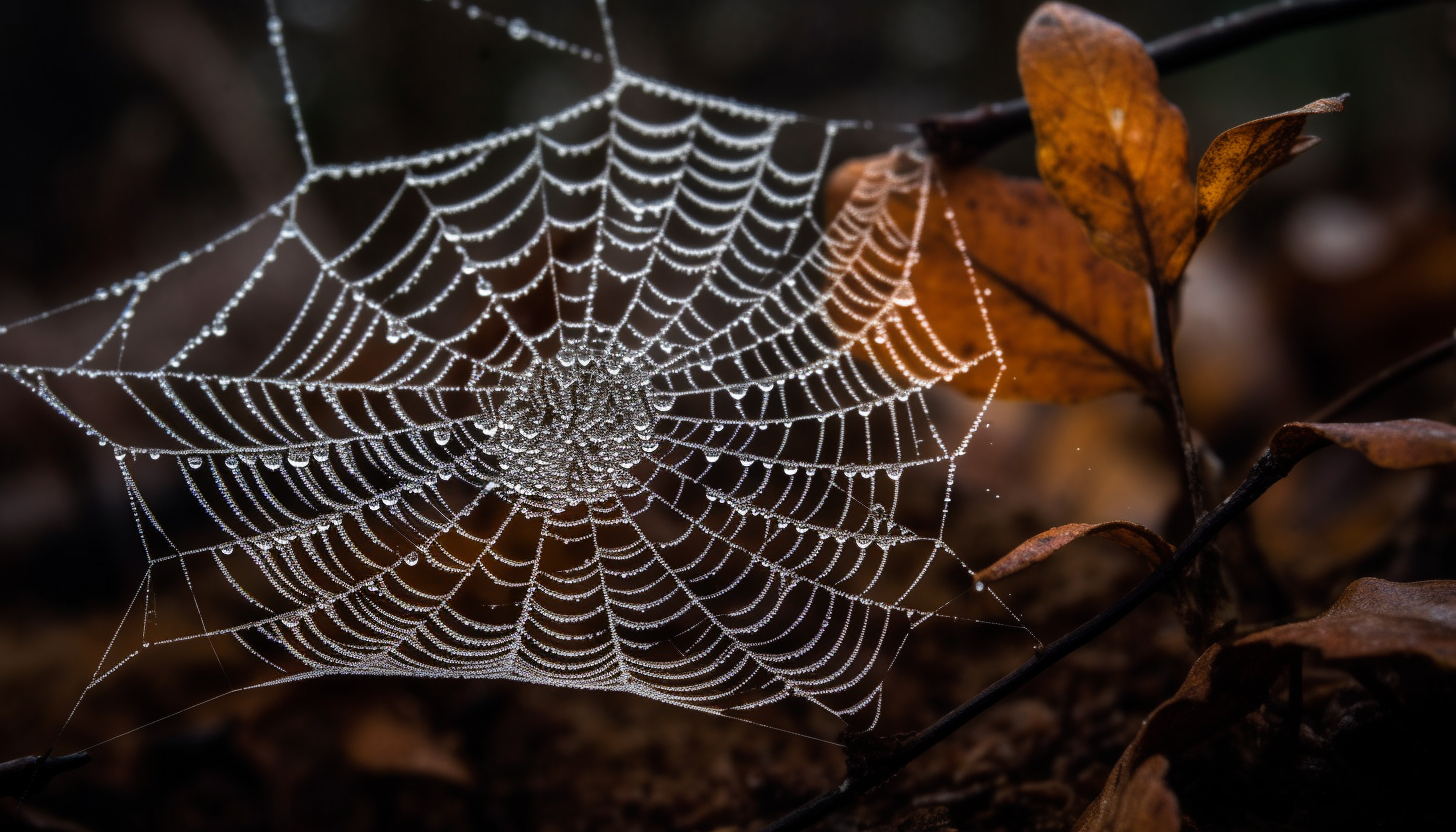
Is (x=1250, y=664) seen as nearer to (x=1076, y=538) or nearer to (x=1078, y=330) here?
(x=1076, y=538)

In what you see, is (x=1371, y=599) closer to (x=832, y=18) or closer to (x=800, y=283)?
(x=800, y=283)

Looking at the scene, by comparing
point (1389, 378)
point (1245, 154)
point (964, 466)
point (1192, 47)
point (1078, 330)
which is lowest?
point (964, 466)

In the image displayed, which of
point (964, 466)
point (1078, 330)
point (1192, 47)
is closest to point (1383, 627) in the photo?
point (1078, 330)

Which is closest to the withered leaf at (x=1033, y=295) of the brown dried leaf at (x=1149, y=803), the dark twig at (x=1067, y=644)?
the dark twig at (x=1067, y=644)

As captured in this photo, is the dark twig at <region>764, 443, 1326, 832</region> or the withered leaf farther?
the withered leaf

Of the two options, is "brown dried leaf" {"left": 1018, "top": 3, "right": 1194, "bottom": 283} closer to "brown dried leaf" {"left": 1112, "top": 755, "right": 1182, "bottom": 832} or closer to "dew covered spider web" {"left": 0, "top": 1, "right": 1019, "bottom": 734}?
"dew covered spider web" {"left": 0, "top": 1, "right": 1019, "bottom": 734}

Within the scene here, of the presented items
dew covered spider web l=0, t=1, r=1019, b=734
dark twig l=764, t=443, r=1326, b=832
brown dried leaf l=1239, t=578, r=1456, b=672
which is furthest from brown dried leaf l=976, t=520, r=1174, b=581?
dew covered spider web l=0, t=1, r=1019, b=734
